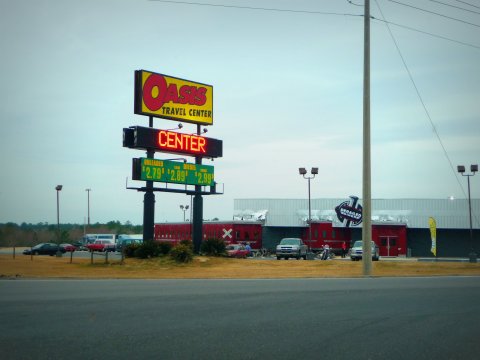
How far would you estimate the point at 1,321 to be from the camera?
9.98 metres

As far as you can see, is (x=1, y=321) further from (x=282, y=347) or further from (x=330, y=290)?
(x=330, y=290)

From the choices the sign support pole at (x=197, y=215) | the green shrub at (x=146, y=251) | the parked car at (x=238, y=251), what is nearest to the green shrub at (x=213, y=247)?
the sign support pole at (x=197, y=215)

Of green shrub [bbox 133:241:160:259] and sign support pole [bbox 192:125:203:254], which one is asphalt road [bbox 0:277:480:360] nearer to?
green shrub [bbox 133:241:160:259]

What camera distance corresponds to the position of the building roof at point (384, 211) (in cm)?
6119

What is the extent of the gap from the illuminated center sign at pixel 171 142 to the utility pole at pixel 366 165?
14075 millimetres

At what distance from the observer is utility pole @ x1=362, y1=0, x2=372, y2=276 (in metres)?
24.5

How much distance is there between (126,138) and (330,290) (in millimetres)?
20902

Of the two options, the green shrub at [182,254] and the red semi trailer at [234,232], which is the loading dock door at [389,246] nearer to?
the red semi trailer at [234,232]

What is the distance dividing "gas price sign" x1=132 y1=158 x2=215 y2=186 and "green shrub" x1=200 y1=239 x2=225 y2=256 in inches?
152

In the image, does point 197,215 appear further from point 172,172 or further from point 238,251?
point 238,251

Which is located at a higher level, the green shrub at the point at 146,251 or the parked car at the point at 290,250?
the green shrub at the point at 146,251

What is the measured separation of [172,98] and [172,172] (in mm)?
4878

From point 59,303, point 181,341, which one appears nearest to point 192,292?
point 59,303

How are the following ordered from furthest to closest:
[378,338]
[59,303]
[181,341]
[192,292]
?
1. [192,292]
2. [59,303]
3. [378,338]
4. [181,341]
